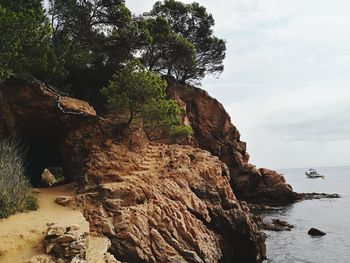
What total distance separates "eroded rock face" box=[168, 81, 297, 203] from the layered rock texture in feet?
88.0

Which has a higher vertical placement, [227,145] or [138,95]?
[227,145]

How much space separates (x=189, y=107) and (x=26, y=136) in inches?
1285

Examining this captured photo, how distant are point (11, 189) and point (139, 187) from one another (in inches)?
291

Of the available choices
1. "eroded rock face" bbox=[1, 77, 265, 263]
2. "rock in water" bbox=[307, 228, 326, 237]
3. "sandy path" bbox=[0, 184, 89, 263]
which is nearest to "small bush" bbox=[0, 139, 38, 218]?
"sandy path" bbox=[0, 184, 89, 263]

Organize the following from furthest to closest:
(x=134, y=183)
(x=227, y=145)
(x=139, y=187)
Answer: (x=227, y=145) → (x=134, y=183) → (x=139, y=187)

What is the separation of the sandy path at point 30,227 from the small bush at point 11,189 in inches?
19.8

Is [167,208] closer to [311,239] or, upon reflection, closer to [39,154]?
[39,154]

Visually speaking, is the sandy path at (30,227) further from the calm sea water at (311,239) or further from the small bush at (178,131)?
the calm sea water at (311,239)

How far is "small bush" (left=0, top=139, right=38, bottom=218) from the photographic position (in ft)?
58.3

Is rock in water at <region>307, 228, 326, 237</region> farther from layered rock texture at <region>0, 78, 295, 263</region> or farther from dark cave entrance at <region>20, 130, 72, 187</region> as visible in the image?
dark cave entrance at <region>20, 130, 72, 187</region>

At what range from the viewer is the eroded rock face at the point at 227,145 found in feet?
189

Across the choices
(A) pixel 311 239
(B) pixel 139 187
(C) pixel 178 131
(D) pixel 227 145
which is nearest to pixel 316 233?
(A) pixel 311 239

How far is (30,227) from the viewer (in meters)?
16.2

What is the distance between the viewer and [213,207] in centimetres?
2609
